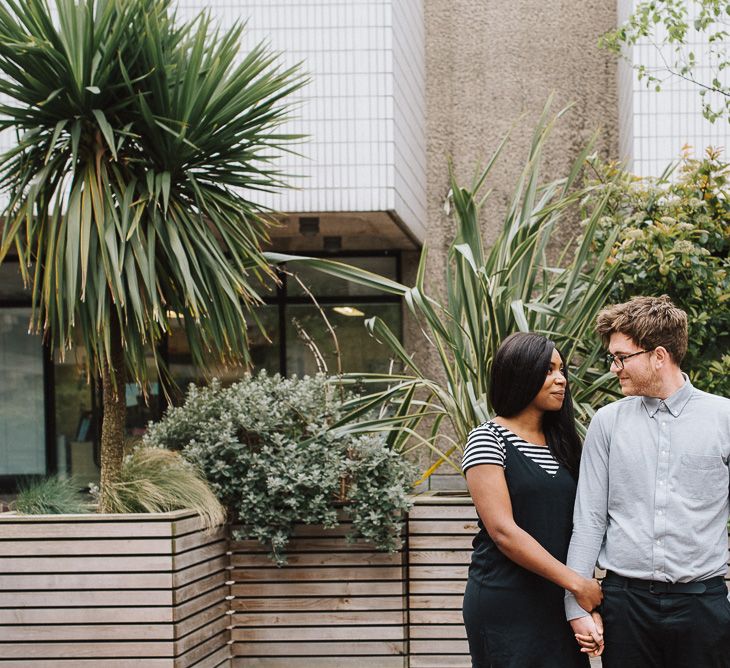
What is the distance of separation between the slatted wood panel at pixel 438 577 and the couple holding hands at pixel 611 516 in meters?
1.91

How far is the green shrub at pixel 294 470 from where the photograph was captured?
4.34 meters

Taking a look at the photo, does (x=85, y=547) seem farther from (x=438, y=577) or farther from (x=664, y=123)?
(x=664, y=123)

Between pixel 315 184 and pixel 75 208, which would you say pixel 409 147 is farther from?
pixel 75 208

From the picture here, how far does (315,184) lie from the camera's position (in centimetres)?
663

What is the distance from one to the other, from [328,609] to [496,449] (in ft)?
7.66

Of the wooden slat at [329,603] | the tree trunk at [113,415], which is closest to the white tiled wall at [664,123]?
the wooden slat at [329,603]

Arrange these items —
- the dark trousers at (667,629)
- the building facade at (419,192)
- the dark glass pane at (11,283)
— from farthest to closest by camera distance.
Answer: the dark glass pane at (11,283) → the building facade at (419,192) → the dark trousers at (667,629)

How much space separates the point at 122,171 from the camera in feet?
14.4

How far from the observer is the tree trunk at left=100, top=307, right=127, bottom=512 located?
4.28 metres

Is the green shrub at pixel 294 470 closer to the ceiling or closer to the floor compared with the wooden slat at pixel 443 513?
closer to the ceiling

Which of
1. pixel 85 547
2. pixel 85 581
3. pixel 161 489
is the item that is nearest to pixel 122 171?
pixel 161 489

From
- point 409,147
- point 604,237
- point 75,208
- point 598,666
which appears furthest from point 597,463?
point 409,147

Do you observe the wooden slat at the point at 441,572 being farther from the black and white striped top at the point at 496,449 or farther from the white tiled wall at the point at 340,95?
the white tiled wall at the point at 340,95

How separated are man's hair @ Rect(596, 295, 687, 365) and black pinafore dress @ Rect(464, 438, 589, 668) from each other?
0.44 metres
